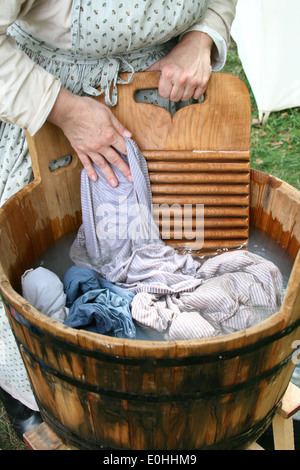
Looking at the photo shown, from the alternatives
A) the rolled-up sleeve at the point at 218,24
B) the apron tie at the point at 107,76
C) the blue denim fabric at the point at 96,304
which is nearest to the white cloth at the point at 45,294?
the blue denim fabric at the point at 96,304

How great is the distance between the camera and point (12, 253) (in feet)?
5.23

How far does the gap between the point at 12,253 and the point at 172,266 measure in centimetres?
59

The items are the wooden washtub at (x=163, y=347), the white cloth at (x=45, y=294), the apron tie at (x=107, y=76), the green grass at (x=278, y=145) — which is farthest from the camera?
the green grass at (x=278, y=145)

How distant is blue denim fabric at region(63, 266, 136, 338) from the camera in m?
1.37

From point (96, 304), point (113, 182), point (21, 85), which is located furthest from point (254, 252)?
point (21, 85)

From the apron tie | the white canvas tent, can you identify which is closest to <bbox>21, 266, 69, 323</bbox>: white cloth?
the apron tie

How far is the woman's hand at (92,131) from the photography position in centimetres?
158

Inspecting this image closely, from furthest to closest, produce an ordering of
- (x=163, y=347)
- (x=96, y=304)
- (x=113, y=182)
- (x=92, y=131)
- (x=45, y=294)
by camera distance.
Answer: (x=113, y=182)
(x=92, y=131)
(x=45, y=294)
(x=96, y=304)
(x=163, y=347)

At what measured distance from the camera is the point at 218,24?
1793mm

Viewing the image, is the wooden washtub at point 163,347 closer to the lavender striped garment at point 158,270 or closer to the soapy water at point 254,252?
the soapy water at point 254,252

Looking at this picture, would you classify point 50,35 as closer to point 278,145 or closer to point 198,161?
point 198,161

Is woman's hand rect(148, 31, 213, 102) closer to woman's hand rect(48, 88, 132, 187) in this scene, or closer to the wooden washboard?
the wooden washboard

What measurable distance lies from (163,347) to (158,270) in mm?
618

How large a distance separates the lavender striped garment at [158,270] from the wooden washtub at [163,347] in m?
0.16
